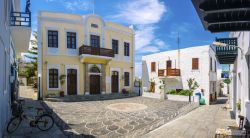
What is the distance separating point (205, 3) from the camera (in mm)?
4496

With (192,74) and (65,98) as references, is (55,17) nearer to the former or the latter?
(65,98)

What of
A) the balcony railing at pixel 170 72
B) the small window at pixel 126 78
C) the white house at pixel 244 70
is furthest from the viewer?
the small window at pixel 126 78

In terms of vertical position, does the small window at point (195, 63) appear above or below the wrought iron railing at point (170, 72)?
above

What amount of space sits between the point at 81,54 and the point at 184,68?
33.3 feet

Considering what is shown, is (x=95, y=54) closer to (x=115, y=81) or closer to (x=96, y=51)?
(x=96, y=51)

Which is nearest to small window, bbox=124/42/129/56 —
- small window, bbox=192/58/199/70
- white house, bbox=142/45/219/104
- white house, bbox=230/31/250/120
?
white house, bbox=142/45/219/104

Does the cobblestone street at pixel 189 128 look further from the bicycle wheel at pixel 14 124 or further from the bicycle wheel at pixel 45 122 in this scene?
the bicycle wheel at pixel 14 124

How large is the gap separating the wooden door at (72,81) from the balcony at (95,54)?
144cm

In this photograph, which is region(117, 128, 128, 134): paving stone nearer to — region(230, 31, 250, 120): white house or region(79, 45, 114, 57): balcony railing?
region(230, 31, 250, 120): white house

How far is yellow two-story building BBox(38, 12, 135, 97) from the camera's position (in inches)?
804

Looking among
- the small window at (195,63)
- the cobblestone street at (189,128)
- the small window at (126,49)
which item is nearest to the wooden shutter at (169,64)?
the small window at (195,63)

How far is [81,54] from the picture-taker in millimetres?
21438

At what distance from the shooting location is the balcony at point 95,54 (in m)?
21.4

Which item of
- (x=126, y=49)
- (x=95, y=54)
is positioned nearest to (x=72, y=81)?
(x=95, y=54)
